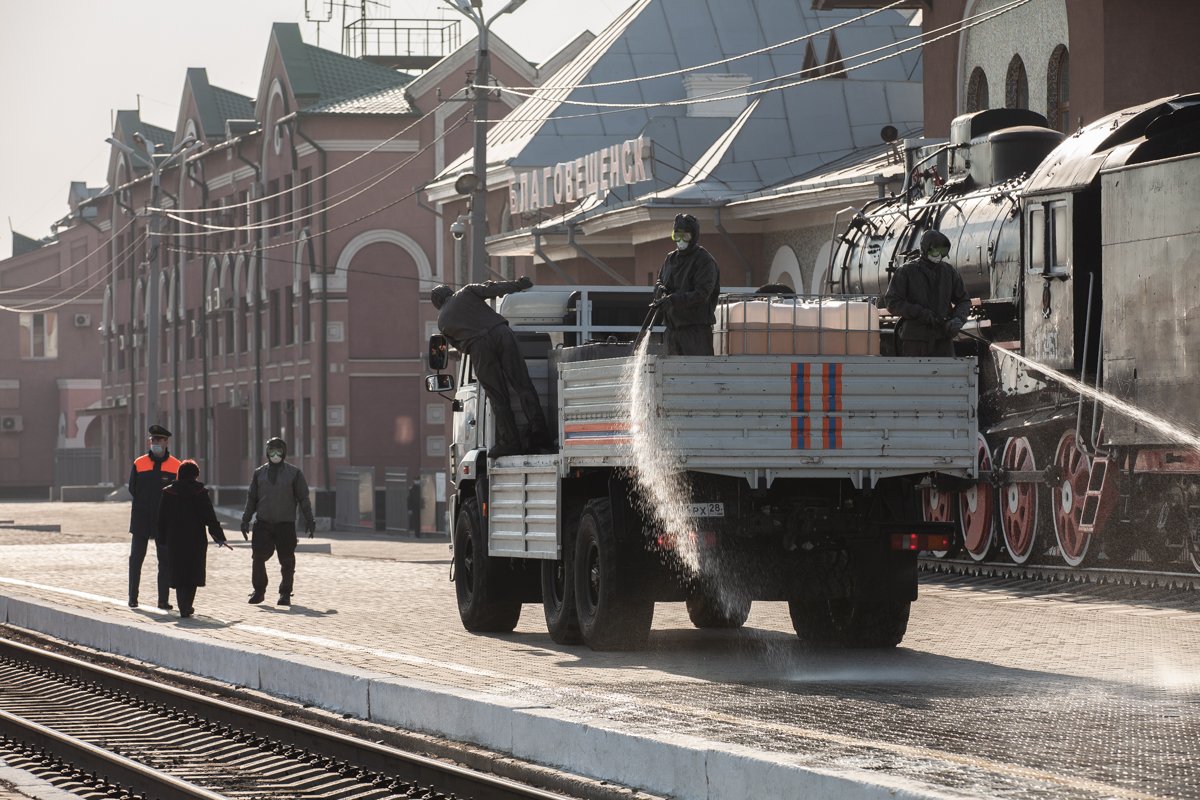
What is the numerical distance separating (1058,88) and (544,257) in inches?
671

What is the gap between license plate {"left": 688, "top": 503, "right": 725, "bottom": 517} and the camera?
1485cm

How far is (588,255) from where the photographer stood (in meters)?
42.9

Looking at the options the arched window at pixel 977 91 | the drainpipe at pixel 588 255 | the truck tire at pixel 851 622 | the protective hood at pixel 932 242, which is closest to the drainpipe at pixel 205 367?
the drainpipe at pixel 588 255

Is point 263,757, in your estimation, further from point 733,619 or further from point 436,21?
point 436,21

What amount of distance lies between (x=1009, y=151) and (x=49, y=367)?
79127 mm

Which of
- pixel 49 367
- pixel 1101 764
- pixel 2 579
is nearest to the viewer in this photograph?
pixel 1101 764

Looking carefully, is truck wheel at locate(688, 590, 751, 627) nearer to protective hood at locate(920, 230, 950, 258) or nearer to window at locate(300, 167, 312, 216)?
protective hood at locate(920, 230, 950, 258)

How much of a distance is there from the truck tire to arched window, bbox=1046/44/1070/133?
14.9 meters

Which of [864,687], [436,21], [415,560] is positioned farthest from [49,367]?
[864,687]

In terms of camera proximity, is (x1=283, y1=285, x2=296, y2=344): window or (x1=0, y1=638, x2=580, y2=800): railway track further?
(x1=283, y1=285, x2=296, y2=344): window

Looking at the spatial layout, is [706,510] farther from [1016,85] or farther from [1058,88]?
[1016,85]

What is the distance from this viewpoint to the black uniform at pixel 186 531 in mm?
20250

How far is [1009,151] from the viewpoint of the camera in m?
24.4

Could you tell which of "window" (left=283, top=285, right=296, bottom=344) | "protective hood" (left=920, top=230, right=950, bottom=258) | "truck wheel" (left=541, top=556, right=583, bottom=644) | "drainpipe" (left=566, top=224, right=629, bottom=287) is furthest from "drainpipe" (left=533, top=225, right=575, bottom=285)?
"truck wheel" (left=541, top=556, right=583, bottom=644)
